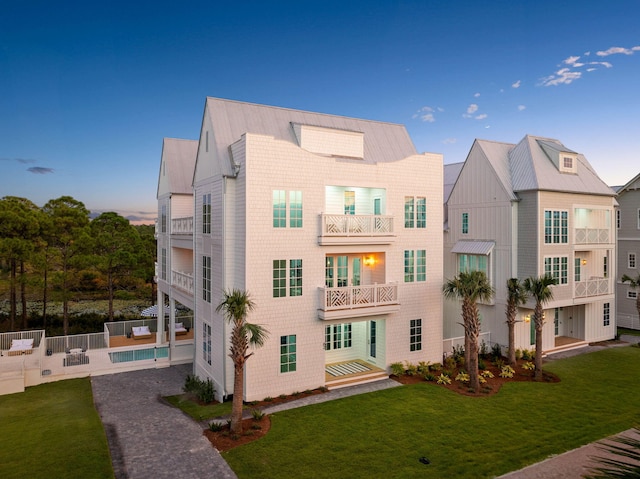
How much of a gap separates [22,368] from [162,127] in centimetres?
1687

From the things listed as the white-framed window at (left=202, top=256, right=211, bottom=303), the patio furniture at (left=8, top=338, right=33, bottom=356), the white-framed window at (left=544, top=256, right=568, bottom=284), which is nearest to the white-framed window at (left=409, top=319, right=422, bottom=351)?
the white-framed window at (left=544, top=256, right=568, bottom=284)

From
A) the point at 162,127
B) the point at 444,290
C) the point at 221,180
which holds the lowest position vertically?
the point at 444,290

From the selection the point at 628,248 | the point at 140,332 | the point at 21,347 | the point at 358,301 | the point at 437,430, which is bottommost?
the point at 437,430

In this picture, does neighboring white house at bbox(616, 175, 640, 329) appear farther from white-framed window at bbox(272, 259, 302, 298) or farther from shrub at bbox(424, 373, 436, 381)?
white-framed window at bbox(272, 259, 302, 298)

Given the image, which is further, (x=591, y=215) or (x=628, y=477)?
(x=591, y=215)

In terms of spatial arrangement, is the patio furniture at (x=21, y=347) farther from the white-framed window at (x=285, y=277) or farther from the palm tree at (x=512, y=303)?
the palm tree at (x=512, y=303)

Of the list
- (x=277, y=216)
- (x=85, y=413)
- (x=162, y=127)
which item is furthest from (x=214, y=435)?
(x=162, y=127)

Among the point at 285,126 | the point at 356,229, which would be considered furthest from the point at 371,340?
the point at 285,126

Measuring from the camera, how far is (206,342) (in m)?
19.1

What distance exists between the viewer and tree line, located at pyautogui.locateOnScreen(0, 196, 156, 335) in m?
25.7

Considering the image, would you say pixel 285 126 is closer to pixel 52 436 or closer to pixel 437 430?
pixel 437 430

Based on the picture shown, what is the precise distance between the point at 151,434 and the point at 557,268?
21521 millimetres

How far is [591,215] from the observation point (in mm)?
26953

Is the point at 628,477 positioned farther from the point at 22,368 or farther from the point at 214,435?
the point at 22,368
